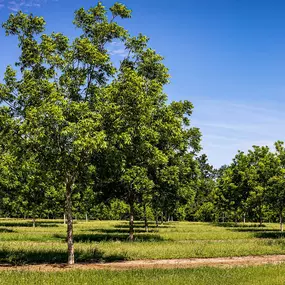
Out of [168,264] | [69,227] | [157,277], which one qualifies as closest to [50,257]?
[69,227]

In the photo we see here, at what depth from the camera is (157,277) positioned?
54.7ft

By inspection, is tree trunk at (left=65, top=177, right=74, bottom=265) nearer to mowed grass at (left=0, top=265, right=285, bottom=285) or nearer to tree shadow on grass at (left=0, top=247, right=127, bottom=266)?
tree shadow on grass at (left=0, top=247, right=127, bottom=266)

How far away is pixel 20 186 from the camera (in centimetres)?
5209

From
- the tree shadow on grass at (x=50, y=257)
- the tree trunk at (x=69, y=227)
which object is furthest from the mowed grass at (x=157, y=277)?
the tree shadow on grass at (x=50, y=257)

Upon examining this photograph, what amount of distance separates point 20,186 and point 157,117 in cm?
2662

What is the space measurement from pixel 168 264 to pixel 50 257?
7653 millimetres

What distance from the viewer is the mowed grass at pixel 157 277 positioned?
50.9 feet

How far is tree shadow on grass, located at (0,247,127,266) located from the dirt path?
4.59 ft

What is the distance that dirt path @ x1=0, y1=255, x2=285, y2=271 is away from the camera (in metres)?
20.7

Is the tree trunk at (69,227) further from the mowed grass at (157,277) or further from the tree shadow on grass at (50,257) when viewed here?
the mowed grass at (157,277)

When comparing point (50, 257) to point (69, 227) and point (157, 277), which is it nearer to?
point (69, 227)

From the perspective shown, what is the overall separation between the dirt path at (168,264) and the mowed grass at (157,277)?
281 cm

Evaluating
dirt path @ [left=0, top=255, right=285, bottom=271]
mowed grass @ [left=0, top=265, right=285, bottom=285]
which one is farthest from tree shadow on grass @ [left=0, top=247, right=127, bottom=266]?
mowed grass @ [left=0, top=265, right=285, bottom=285]

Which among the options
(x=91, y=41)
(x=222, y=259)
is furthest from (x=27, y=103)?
(x=222, y=259)
